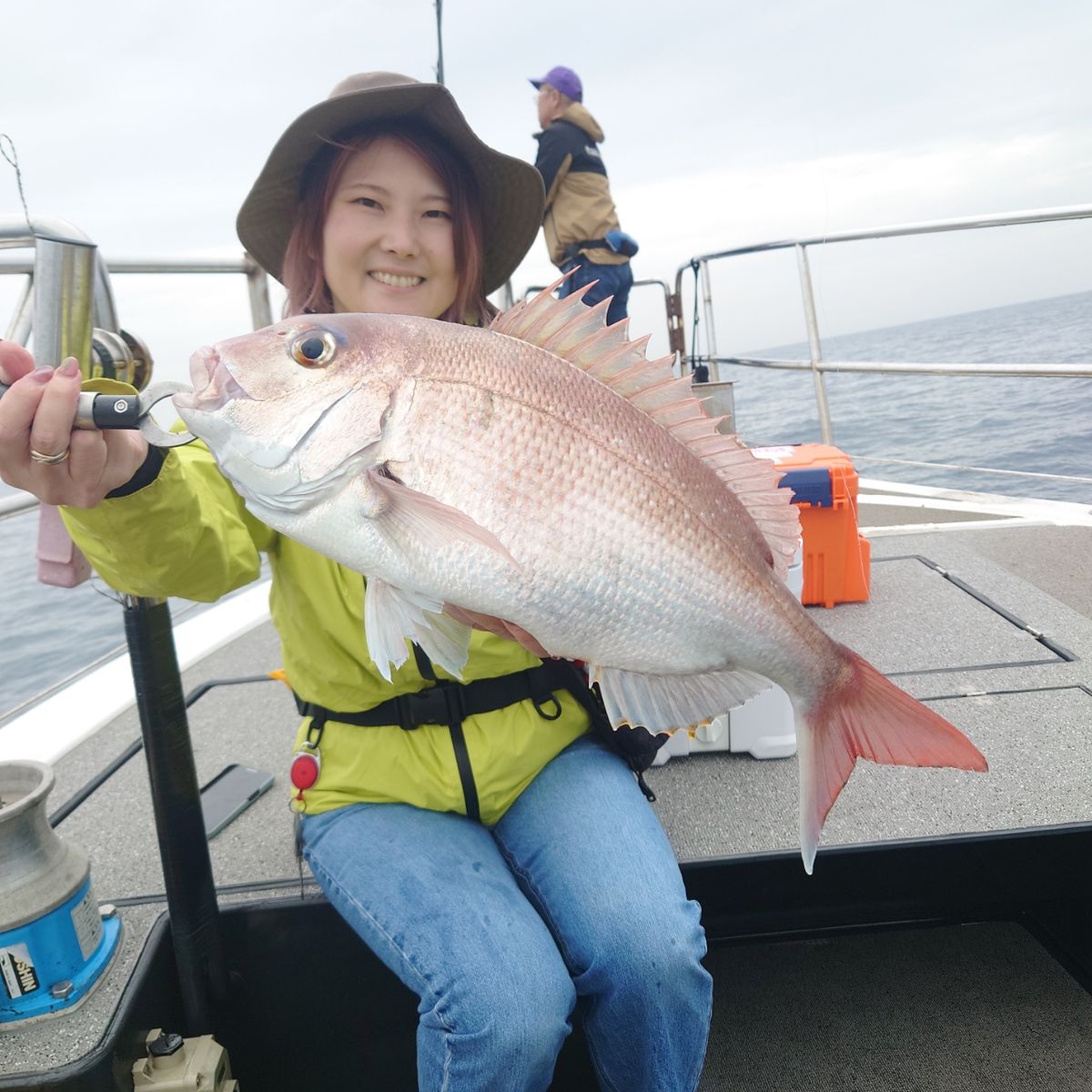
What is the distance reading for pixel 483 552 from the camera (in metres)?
1.04

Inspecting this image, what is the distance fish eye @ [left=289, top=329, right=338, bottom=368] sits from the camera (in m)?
1.04

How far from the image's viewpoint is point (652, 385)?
1.19 metres

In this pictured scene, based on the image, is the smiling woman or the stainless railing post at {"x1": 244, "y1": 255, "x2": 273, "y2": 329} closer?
the smiling woman

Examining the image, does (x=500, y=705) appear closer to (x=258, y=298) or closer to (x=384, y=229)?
(x=384, y=229)

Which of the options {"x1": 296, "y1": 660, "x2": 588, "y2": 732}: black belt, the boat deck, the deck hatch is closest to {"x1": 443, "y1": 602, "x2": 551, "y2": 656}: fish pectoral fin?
{"x1": 296, "y1": 660, "x2": 588, "y2": 732}: black belt

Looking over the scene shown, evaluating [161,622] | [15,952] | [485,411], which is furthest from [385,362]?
[15,952]

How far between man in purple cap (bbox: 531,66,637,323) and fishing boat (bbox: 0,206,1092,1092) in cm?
292

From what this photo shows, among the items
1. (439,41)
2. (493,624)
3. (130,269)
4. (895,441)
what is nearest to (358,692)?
(493,624)

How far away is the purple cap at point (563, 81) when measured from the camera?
15.6 feet

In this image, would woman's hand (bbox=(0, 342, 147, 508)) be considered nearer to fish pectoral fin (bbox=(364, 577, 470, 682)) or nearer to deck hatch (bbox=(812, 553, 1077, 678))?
fish pectoral fin (bbox=(364, 577, 470, 682))

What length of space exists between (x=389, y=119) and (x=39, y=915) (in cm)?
144

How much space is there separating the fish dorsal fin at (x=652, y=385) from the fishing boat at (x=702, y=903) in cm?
58

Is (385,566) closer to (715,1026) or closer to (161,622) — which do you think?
(161,622)

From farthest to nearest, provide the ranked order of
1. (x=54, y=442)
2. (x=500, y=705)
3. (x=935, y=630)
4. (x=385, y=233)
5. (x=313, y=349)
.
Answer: (x=935, y=630)
(x=385, y=233)
(x=500, y=705)
(x=313, y=349)
(x=54, y=442)
